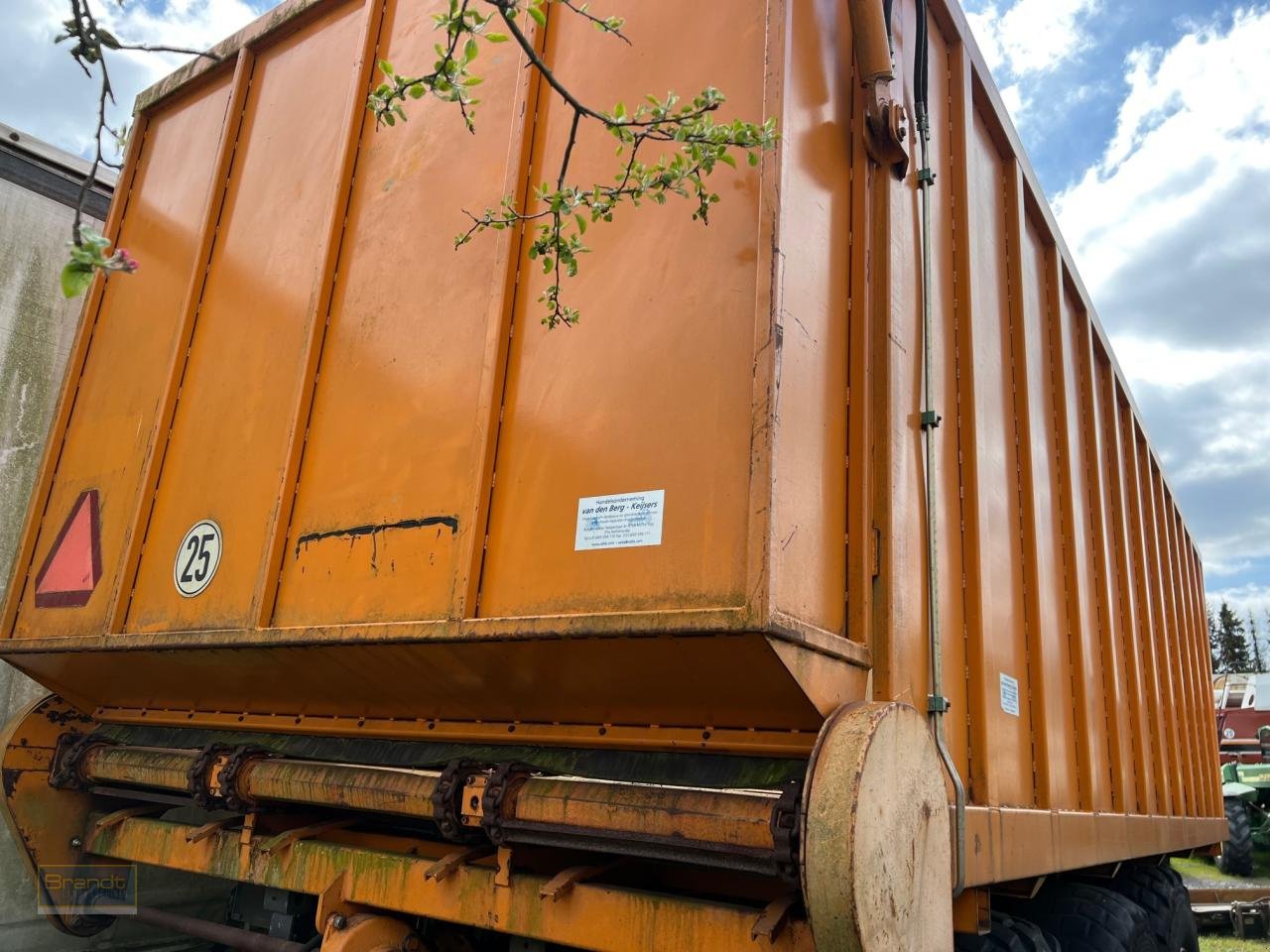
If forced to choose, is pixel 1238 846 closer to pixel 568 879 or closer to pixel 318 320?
pixel 568 879

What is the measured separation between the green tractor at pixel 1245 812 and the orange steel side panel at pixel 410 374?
11.9m

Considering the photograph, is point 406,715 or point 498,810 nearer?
point 498,810

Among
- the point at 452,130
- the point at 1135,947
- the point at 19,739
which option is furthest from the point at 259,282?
the point at 1135,947

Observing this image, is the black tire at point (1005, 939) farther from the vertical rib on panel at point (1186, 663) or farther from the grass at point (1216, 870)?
the grass at point (1216, 870)

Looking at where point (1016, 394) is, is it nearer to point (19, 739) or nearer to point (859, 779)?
point (859, 779)

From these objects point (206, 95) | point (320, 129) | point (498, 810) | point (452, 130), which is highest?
point (206, 95)

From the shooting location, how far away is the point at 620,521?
2215mm

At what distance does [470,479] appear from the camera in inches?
98.7

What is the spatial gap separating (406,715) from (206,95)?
9.29 feet

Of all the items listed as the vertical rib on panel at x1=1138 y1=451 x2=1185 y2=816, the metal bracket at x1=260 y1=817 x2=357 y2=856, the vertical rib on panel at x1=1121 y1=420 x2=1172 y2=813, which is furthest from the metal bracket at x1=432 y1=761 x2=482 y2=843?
the vertical rib on panel at x1=1138 y1=451 x2=1185 y2=816

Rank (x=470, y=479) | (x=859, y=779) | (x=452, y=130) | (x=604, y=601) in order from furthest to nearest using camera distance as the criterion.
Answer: (x=452, y=130) < (x=470, y=479) < (x=604, y=601) < (x=859, y=779)

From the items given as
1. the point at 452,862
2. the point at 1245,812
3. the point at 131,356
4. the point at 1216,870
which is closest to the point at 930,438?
the point at 452,862

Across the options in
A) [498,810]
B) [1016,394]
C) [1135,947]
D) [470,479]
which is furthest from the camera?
[1135,947]

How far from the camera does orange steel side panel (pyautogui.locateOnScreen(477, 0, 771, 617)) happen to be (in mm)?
2098
